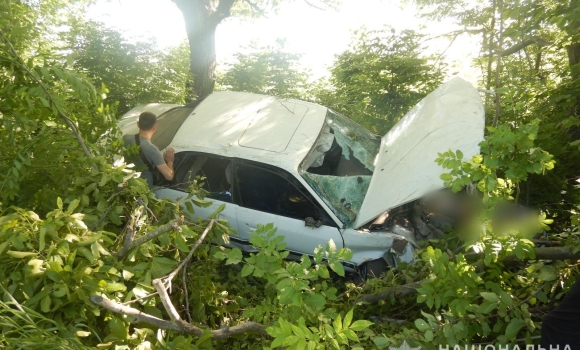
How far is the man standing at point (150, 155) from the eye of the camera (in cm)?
366

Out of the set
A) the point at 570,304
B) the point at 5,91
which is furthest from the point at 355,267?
the point at 5,91

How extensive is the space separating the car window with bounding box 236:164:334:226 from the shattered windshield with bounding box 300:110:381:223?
0.15 metres

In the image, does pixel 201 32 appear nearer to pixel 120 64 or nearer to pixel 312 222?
pixel 120 64

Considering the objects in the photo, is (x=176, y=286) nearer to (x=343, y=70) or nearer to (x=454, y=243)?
(x=454, y=243)

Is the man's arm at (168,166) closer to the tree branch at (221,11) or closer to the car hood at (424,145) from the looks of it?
the car hood at (424,145)

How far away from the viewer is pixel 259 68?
8047 mm

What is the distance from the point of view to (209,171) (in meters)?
3.81

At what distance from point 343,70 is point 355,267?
15.9ft

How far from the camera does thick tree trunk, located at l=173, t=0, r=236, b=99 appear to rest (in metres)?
7.09

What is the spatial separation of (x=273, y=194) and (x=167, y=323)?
174 cm

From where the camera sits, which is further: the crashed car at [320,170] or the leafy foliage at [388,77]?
the leafy foliage at [388,77]

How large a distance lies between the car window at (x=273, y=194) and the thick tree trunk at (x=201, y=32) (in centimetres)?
401

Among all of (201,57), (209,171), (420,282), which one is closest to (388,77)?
(201,57)

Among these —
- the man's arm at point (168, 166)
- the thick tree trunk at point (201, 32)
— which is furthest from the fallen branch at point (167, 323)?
the thick tree trunk at point (201, 32)
